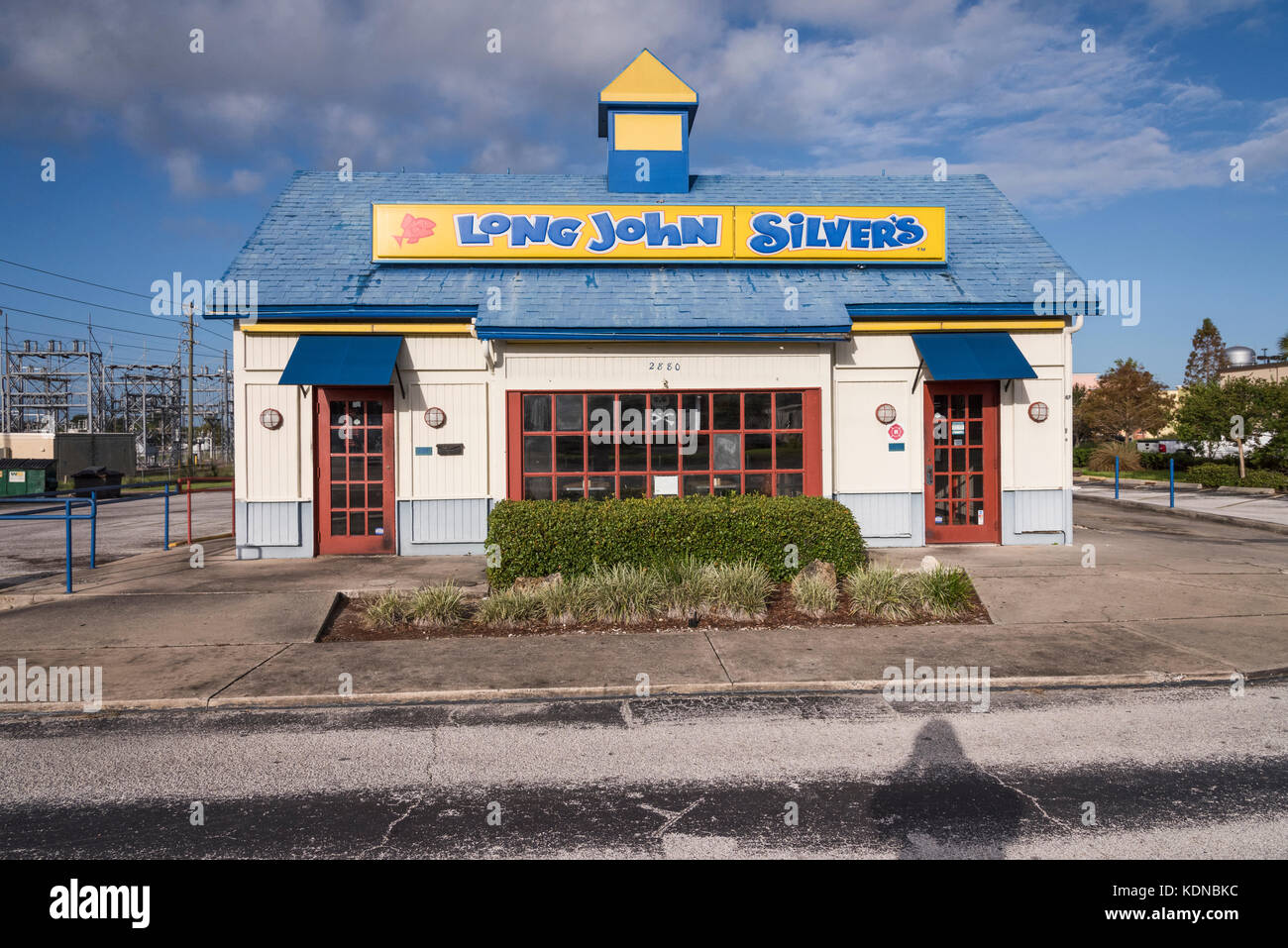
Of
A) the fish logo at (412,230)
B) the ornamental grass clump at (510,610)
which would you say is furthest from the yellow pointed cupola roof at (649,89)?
the ornamental grass clump at (510,610)

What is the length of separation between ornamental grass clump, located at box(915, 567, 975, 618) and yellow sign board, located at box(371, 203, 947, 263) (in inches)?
264

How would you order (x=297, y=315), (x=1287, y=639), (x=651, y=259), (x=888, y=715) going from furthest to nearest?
(x=651, y=259) → (x=297, y=315) → (x=1287, y=639) → (x=888, y=715)

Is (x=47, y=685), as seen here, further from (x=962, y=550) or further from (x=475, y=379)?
(x=962, y=550)

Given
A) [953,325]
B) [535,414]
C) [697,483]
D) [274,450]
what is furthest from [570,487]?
[953,325]

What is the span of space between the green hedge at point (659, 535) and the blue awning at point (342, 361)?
339 centimetres

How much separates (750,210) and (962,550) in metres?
6.78

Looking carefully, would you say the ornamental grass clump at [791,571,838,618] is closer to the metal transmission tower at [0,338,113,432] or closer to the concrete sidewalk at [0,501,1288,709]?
the concrete sidewalk at [0,501,1288,709]

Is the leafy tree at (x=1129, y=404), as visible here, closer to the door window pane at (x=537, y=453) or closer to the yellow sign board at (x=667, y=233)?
the yellow sign board at (x=667, y=233)

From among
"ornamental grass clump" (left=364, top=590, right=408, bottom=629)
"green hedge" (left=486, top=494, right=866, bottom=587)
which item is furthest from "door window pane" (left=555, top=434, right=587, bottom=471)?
"ornamental grass clump" (left=364, top=590, right=408, bottom=629)

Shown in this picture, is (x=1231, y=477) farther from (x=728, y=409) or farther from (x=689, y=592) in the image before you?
(x=689, y=592)

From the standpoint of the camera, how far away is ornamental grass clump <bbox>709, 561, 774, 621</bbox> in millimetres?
8656

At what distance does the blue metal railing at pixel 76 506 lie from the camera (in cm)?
977

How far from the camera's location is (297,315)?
Result: 1210cm
